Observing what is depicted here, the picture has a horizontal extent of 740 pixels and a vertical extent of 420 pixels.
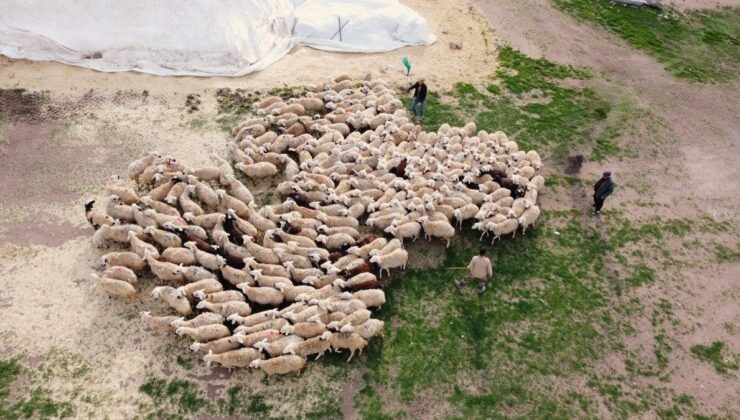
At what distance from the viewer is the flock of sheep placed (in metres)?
12.0

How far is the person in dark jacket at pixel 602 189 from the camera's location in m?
15.4

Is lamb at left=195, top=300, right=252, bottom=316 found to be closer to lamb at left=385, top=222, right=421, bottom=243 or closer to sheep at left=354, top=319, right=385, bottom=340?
sheep at left=354, top=319, right=385, bottom=340

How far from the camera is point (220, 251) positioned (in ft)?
44.6

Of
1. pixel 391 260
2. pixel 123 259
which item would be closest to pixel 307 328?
pixel 391 260

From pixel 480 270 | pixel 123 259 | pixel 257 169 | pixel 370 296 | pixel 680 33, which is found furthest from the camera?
pixel 680 33

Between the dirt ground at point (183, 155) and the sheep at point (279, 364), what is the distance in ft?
1.59

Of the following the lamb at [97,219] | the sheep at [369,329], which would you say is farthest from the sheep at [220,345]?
the lamb at [97,219]

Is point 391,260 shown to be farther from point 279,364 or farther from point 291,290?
point 279,364

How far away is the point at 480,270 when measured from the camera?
13.4m

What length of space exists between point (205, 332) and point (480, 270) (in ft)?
23.1

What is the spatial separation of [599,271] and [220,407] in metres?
10.6

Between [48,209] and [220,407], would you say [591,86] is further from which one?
[48,209]

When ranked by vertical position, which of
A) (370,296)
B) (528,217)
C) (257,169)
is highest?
(257,169)

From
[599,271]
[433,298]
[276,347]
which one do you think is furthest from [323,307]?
[599,271]
